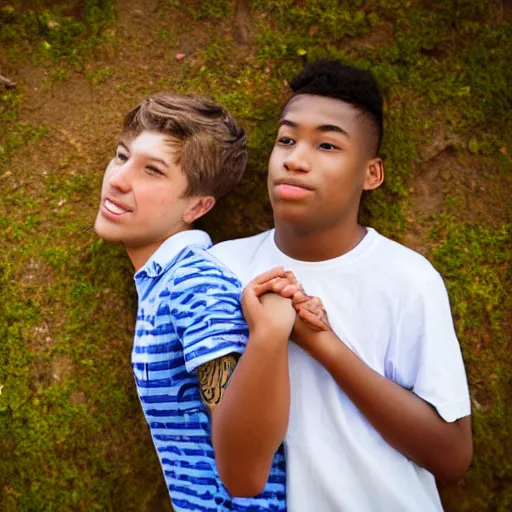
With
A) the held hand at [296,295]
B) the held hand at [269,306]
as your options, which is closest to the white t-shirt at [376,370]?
the held hand at [296,295]

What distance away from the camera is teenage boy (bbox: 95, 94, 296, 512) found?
2.44 metres

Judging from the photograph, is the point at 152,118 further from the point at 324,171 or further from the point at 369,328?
the point at 369,328

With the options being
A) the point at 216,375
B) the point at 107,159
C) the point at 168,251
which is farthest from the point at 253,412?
the point at 107,159

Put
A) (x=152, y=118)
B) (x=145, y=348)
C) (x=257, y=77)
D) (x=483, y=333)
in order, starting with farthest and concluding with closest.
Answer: (x=257, y=77) < (x=483, y=333) < (x=152, y=118) < (x=145, y=348)

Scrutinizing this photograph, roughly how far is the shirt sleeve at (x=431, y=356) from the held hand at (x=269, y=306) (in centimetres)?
52

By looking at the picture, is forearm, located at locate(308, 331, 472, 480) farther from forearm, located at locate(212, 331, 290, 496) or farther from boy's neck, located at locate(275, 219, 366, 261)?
boy's neck, located at locate(275, 219, 366, 261)

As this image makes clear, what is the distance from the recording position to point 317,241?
9.05ft

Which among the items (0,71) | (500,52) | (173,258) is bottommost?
(173,258)

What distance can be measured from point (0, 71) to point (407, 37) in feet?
7.67

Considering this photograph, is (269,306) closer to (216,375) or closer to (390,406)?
(216,375)

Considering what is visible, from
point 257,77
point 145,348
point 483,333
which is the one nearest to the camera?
point 145,348

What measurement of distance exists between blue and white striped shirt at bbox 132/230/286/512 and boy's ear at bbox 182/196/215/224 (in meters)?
0.26

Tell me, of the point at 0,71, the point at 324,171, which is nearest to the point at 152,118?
the point at 324,171

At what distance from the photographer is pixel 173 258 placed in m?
2.83
